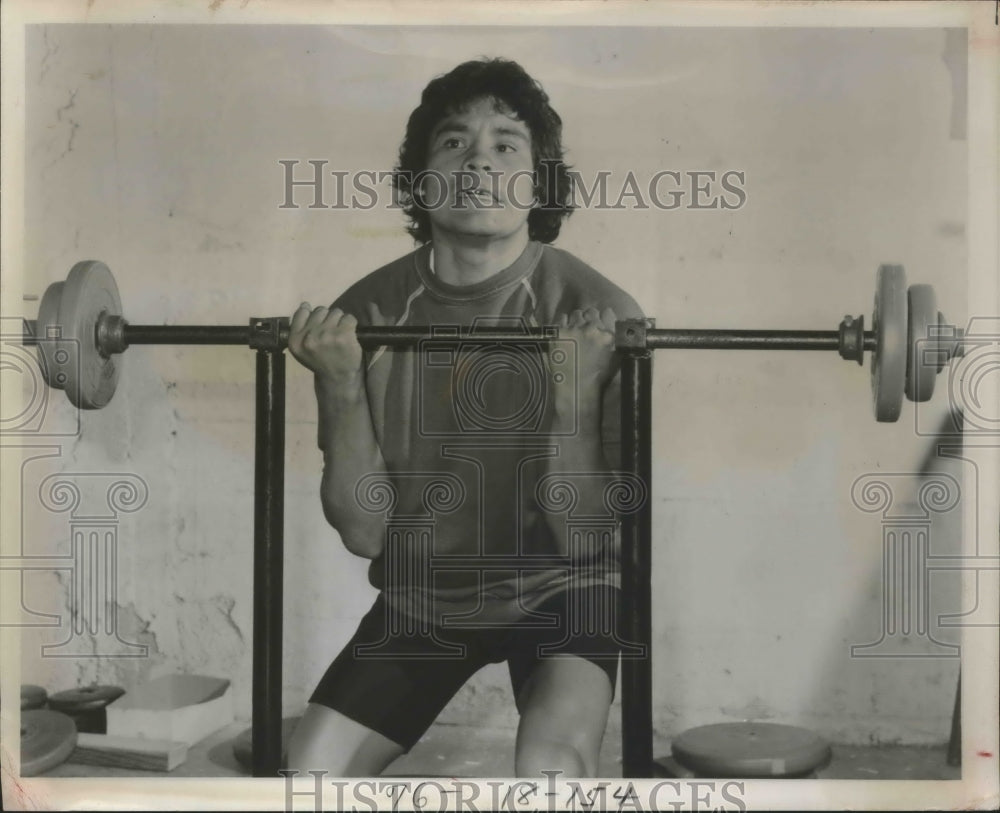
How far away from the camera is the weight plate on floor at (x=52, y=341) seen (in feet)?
5.52

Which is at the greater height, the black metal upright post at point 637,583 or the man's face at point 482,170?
the man's face at point 482,170

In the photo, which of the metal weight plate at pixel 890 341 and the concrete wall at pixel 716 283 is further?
the concrete wall at pixel 716 283

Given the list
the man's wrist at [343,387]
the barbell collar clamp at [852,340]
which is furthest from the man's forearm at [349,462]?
the barbell collar clamp at [852,340]

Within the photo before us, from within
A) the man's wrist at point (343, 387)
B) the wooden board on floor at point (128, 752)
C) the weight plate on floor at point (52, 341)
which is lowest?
the wooden board on floor at point (128, 752)

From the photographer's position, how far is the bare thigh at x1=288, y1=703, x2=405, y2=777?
5.50 feet

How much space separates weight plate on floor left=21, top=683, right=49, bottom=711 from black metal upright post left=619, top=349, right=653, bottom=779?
0.94 metres

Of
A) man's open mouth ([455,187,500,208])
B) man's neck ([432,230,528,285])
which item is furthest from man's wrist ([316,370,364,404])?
man's open mouth ([455,187,500,208])

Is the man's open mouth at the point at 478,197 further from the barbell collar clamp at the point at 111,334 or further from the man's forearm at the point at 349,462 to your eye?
the barbell collar clamp at the point at 111,334

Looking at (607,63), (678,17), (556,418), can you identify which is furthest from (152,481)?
(678,17)

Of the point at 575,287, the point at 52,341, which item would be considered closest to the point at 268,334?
the point at 52,341

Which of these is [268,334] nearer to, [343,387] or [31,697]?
[343,387]

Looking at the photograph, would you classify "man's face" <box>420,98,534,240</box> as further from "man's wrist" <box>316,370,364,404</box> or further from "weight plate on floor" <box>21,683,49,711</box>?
"weight plate on floor" <box>21,683,49,711</box>

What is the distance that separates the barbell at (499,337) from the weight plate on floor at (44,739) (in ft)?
1.66

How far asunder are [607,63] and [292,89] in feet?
1.66
